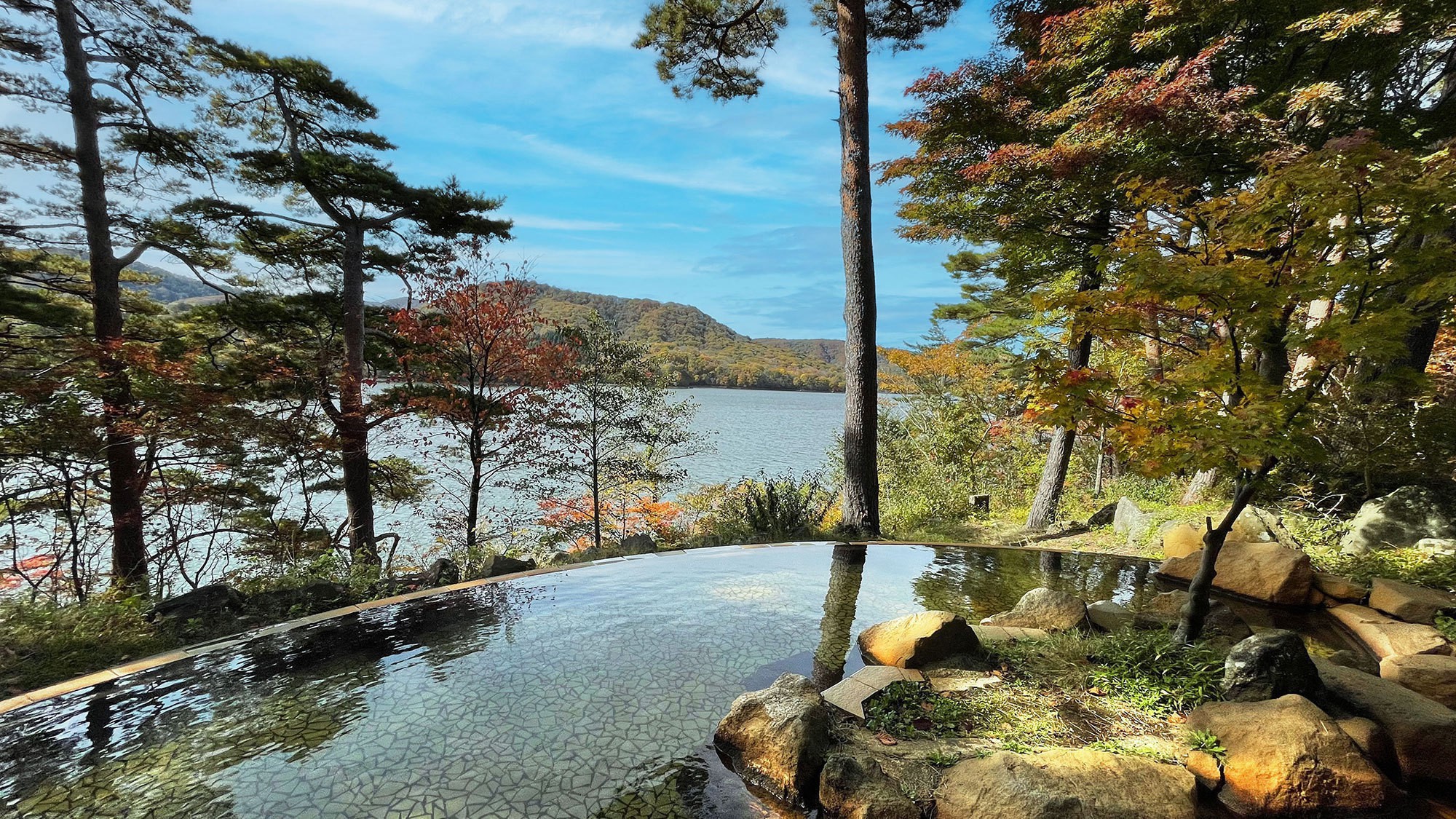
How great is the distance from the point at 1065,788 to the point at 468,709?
260 cm

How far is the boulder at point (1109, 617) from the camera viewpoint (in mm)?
3717

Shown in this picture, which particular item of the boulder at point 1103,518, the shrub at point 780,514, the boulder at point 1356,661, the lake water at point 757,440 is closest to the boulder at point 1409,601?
the boulder at point 1356,661

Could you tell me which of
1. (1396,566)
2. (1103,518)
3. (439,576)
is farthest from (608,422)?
(1396,566)

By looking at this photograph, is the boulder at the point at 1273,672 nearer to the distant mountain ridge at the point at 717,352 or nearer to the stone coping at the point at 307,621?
the stone coping at the point at 307,621

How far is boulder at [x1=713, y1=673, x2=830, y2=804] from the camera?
2.34 meters

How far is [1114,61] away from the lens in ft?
21.3

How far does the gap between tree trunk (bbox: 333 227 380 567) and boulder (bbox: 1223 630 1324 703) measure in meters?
7.32

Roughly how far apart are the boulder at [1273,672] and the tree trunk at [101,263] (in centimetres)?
834

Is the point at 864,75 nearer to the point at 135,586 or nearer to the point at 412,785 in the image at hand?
the point at 412,785

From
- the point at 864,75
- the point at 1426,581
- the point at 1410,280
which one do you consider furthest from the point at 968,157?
the point at 1426,581

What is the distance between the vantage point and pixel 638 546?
6.46 meters

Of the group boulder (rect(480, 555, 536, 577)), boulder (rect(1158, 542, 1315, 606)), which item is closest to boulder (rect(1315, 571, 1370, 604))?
boulder (rect(1158, 542, 1315, 606))

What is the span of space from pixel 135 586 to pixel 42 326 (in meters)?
3.99

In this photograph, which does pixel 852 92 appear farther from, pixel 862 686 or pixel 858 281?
pixel 862 686
